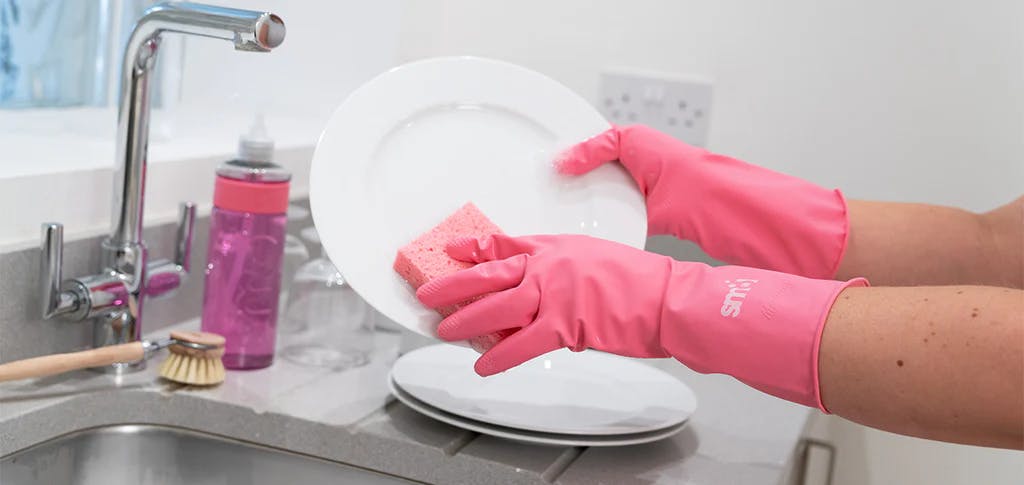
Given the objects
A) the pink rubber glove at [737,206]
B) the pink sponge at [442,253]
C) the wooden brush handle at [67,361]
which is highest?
the pink rubber glove at [737,206]

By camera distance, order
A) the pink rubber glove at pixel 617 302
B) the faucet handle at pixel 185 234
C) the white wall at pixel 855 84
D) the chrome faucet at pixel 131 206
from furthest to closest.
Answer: the white wall at pixel 855 84, the faucet handle at pixel 185 234, the chrome faucet at pixel 131 206, the pink rubber glove at pixel 617 302

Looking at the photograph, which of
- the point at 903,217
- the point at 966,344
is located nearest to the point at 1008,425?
the point at 966,344

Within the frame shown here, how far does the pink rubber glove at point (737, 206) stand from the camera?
118cm

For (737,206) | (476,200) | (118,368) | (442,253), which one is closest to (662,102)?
(737,206)

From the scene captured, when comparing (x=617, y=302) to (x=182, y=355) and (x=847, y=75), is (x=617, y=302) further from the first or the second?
(x=847, y=75)

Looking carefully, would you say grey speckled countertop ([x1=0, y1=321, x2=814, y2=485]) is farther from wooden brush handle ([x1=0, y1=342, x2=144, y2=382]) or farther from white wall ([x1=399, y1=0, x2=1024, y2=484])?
white wall ([x1=399, y1=0, x2=1024, y2=484])

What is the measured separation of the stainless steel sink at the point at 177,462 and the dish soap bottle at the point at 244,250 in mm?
116

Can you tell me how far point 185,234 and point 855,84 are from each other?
950mm

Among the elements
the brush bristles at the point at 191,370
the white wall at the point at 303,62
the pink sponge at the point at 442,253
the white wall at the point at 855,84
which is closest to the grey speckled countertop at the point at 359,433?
the brush bristles at the point at 191,370

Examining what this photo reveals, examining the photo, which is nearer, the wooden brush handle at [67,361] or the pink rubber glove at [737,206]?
the wooden brush handle at [67,361]

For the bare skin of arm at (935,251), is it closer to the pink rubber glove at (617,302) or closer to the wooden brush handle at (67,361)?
the pink rubber glove at (617,302)

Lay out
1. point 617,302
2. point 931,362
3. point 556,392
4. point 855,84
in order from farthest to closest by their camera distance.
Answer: point 855,84
point 556,392
point 617,302
point 931,362

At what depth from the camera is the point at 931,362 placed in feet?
2.60

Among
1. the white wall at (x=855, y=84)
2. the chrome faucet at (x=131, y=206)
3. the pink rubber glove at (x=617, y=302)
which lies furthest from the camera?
the white wall at (x=855, y=84)
